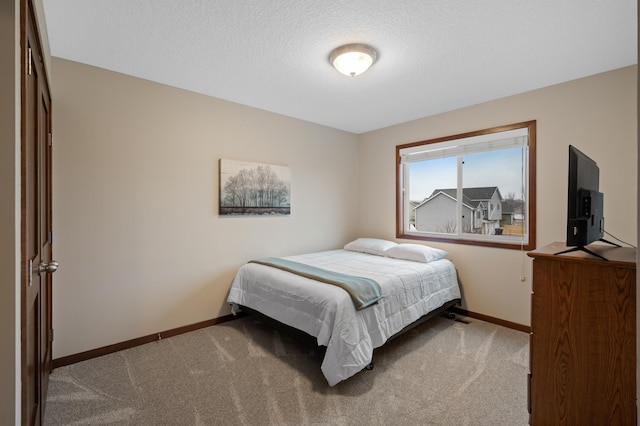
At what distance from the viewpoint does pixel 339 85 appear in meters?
2.95

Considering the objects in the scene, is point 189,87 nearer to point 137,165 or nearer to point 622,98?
point 137,165

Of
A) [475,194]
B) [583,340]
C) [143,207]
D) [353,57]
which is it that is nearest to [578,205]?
Answer: [583,340]

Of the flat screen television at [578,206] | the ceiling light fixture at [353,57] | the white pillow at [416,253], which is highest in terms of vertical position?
the ceiling light fixture at [353,57]

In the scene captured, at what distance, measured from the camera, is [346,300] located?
221cm

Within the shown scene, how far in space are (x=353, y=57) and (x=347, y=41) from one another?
12 cm

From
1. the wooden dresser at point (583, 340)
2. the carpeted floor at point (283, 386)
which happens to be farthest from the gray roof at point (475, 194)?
the wooden dresser at point (583, 340)

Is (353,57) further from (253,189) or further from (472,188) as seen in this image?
(472,188)

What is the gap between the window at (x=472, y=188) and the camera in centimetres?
316

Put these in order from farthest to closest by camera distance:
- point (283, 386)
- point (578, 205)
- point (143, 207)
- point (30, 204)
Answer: point (143, 207) < point (283, 386) < point (578, 205) < point (30, 204)

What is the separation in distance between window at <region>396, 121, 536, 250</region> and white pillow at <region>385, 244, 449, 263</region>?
0.34 m

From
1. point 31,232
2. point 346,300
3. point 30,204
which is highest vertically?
point 30,204

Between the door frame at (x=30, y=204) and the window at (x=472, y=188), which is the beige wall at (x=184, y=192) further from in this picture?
the door frame at (x=30, y=204)

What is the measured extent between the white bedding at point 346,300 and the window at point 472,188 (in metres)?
0.63

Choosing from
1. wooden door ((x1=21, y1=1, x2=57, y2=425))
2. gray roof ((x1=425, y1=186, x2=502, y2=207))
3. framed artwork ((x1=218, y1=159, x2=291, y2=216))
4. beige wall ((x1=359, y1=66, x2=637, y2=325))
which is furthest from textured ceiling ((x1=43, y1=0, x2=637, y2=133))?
gray roof ((x1=425, y1=186, x2=502, y2=207))
